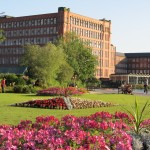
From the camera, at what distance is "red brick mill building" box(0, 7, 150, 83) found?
125562mm

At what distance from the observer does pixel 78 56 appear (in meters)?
91.1

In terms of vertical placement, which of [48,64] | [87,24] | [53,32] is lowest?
[48,64]

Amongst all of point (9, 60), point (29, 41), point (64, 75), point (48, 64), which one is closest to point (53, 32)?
point (29, 41)

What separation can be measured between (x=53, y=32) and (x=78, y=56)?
119 feet

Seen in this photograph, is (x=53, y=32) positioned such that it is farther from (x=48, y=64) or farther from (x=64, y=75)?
(x=48, y=64)

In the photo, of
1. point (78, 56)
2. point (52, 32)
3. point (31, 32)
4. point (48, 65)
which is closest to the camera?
point (48, 65)

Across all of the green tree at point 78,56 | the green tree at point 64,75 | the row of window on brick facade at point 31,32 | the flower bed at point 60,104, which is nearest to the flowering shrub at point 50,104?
the flower bed at point 60,104

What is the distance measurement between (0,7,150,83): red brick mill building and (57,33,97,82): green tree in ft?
98.6

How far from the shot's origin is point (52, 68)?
60.3m

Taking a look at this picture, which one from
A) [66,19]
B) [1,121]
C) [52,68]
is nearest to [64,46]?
[52,68]

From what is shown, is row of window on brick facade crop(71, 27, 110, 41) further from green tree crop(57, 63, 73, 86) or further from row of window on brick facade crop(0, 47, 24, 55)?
green tree crop(57, 63, 73, 86)

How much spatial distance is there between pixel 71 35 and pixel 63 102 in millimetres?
66582

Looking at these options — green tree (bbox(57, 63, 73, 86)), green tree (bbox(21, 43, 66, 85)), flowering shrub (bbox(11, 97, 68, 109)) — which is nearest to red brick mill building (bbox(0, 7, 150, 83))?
green tree (bbox(57, 63, 73, 86))

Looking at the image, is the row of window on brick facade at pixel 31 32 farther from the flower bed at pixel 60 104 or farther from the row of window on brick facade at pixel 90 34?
the flower bed at pixel 60 104
